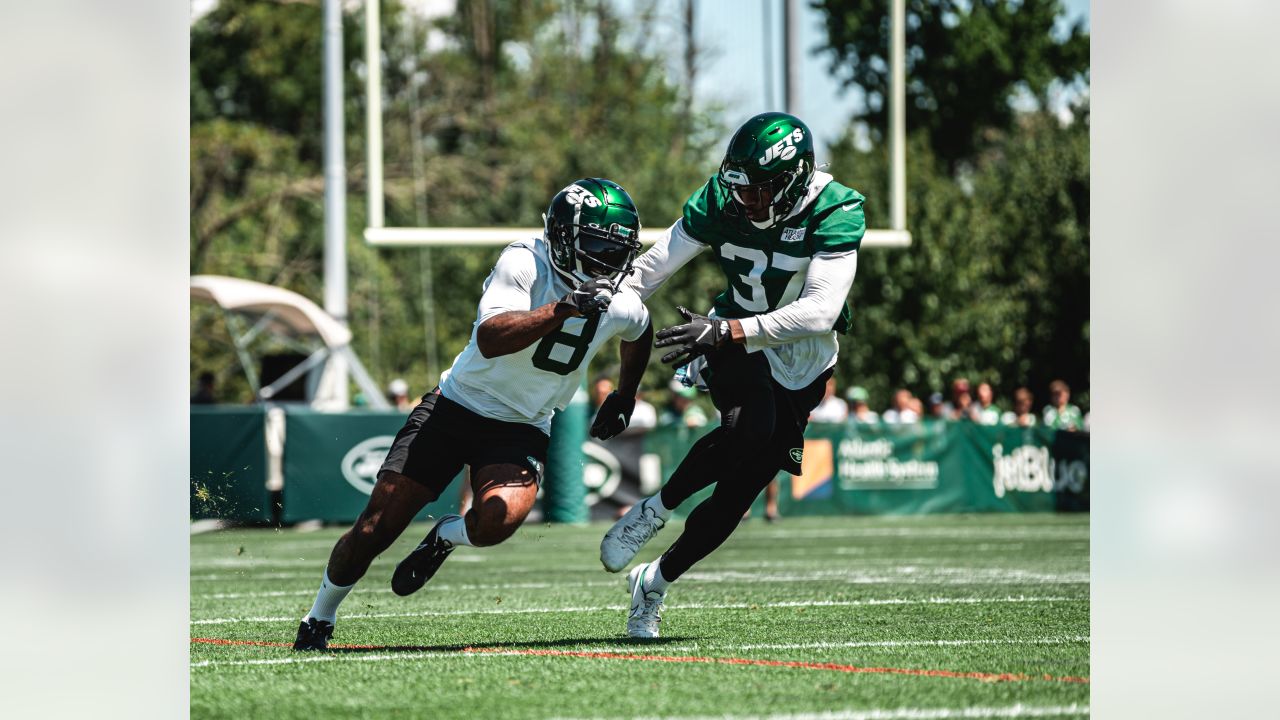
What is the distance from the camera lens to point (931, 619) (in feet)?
23.1

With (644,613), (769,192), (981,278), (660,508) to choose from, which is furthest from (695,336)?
(981,278)

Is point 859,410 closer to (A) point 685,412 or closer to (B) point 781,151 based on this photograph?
(A) point 685,412

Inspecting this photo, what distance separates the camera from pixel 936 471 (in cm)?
1959

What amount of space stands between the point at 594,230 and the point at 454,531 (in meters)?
1.27

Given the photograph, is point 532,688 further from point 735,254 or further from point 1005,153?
point 1005,153

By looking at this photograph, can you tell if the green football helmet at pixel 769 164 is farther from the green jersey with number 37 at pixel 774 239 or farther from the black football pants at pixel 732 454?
the black football pants at pixel 732 454

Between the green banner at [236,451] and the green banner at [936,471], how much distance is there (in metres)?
4.96

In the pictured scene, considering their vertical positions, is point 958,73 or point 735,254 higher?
point 958,73

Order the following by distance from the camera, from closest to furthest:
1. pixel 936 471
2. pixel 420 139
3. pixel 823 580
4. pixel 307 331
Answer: pixel 823 580, pixel 307 331, pixel 936 471, pixel 420 139
